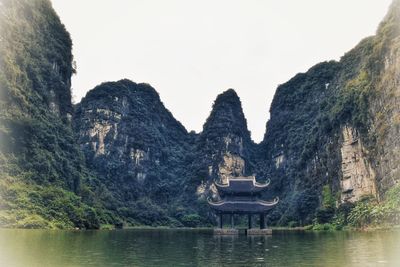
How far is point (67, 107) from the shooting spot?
73438 mm

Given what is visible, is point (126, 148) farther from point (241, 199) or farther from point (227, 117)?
point (241, 199)

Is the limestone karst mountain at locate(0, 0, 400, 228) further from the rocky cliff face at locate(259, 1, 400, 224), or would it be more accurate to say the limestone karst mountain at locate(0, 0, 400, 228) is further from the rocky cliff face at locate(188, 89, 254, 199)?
the rocky cliff face at locate(188, 89, 254, 199)

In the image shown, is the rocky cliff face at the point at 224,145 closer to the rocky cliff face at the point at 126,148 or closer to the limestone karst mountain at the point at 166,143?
the limestone karst mountain at the point at 166,143

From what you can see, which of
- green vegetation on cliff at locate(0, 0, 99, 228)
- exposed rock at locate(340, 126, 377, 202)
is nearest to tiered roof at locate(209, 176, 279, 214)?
exposed rock at locate(340, 126, 377, 202)

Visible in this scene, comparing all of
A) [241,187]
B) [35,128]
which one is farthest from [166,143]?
[241,187]

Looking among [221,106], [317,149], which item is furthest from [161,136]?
[317,149]

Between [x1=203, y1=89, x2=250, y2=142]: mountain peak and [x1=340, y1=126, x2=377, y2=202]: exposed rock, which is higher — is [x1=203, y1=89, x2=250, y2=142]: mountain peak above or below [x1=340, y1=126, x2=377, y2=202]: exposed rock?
above

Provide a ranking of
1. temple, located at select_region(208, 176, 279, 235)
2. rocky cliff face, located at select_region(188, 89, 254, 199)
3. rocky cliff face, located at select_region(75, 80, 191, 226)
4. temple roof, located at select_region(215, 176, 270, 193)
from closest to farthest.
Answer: temple, located at select_region(208, 176, 279, 235), temple roof, located at select_region(215, 176, 270, 193), rocky cliff face, located at select_region(75, 80, 191, 226), rocky cliff face, located at select_region(188, 89, 254, 199)

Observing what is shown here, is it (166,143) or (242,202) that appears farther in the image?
(166,143)

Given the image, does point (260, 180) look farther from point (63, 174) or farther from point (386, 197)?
point (386, 197)

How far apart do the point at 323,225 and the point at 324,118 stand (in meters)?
20.0

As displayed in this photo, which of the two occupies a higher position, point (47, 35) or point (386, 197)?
point (47, 35)

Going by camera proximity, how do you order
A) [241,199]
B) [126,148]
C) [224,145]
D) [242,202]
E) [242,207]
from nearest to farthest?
[242,207], [242,202], [241,199], [126,148], [224,145]

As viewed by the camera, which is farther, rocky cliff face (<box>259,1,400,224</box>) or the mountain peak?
the mountain peak
